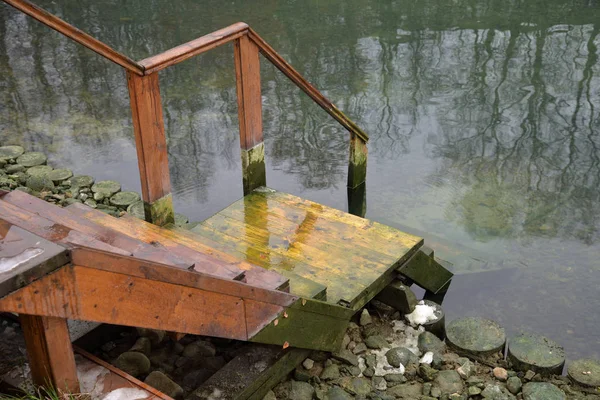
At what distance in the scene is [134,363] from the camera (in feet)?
12.9

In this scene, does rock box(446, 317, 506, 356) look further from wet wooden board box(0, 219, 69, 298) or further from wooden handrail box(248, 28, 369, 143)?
wet wooden board box(0, 219, 69, 298)

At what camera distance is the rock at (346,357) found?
4504 millimetres

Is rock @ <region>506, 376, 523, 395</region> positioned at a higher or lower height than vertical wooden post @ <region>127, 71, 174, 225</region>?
lower

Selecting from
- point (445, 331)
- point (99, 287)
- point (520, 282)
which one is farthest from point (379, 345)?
point (99, 287)

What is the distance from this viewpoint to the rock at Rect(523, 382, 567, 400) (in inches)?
167

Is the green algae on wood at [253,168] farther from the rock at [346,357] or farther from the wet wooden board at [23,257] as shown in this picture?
the wet wooden board at [23,257]

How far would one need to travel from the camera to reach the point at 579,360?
15.0 feet

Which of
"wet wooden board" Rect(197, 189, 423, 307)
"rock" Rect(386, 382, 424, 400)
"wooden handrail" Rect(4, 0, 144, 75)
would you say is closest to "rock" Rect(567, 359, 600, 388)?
"rock" Rect(386, 382, 424, 400)

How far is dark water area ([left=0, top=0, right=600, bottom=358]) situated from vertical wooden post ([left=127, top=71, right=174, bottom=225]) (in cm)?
212

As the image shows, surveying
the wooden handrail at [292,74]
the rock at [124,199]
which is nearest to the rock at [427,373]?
the wooden handrail at [292,74]

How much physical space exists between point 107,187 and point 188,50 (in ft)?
9.06

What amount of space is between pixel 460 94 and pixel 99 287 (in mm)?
7081

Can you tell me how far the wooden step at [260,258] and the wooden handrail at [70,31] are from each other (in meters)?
1.12

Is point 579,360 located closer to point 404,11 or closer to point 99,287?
point 99,287
